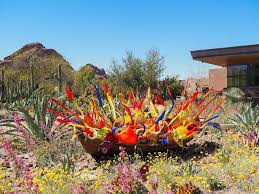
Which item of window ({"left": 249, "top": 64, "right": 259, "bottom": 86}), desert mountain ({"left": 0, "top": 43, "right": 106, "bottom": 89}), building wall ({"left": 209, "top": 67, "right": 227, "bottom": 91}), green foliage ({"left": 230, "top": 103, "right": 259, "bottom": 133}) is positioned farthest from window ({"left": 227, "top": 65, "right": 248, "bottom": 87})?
green foliage ({"left": 230, "top": 103, "right": 259, "bottom": 133})

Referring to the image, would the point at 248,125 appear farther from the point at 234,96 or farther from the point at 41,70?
the point at 41,70

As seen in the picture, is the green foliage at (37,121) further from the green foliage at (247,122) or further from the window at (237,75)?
the window at (237,75)

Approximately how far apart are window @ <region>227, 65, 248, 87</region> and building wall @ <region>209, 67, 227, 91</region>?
2.51m

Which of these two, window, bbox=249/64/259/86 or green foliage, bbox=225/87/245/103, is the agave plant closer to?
green foliage, bbox=225/87/245/103

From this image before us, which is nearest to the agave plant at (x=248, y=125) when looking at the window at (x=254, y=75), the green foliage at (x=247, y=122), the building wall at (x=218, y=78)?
the green foliage at (x=247, y=122)

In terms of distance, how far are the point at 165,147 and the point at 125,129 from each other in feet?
2.35

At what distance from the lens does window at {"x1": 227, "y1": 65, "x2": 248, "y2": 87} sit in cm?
2600

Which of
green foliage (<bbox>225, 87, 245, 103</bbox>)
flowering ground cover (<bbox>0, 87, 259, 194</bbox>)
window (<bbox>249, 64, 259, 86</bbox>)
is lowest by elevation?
flowering ground cover (<bbox>0, 87, 259, 194</bbox>)

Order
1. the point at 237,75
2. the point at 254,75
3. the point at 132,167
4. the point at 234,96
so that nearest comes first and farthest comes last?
1. the point at 132,167
2. the point at 234,96
3. the point at 254,75
4. the point at 237,75

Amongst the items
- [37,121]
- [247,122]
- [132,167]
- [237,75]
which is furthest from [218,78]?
[132,167]

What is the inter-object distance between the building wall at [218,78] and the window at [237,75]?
8.23ft

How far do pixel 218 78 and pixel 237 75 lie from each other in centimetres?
371

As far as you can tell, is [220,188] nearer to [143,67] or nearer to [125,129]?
[125,129]

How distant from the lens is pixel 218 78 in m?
29.9
